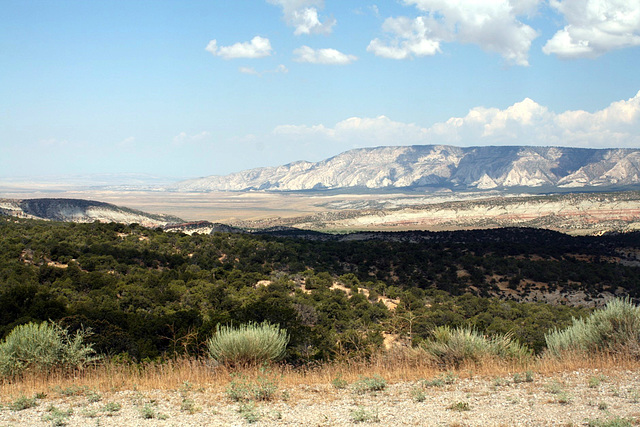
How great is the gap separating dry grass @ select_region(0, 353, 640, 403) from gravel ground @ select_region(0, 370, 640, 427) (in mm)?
290

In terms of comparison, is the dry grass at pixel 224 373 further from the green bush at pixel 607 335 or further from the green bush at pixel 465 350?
the green bush at pixel 607 335

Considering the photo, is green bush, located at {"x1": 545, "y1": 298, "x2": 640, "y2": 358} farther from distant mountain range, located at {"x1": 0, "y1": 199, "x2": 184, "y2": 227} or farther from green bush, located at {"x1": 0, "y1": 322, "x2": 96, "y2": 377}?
distant mountain range, located at {"x1": 0, "y1": 199, "x2": 184, "y2": 227}

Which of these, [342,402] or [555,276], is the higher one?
[342,402]

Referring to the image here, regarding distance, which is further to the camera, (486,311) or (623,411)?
(486,311)

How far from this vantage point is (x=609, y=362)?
8.26m

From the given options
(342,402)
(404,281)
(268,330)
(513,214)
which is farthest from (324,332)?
(513,214)

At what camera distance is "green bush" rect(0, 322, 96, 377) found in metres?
8.23

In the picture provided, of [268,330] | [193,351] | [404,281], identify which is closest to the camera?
[268,330]

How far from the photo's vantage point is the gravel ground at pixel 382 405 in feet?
20.2

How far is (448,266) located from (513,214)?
249 ft

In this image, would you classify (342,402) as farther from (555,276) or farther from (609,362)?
(555,276)

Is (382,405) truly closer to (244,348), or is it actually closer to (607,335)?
(244,348)

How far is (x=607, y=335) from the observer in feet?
30.2

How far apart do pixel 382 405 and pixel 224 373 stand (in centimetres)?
315
